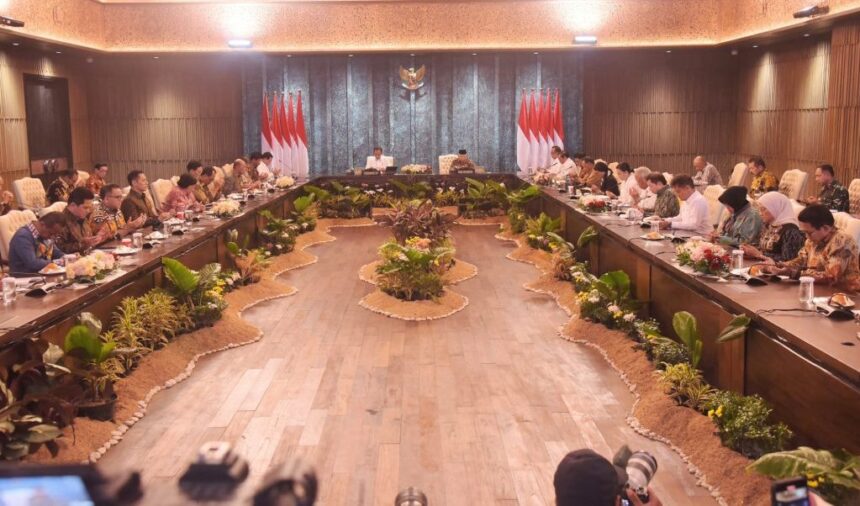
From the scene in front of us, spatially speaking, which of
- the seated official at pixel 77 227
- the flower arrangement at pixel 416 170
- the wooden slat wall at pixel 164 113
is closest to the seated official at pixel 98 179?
the wooden slat wall at pixel 164 113

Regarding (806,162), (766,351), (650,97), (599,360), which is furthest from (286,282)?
(650,97)

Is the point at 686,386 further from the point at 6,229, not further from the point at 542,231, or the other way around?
the point at 542,231

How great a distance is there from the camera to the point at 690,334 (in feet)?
18.1

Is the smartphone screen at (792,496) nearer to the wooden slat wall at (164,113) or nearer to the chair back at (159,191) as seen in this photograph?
the chair back at (159,191)

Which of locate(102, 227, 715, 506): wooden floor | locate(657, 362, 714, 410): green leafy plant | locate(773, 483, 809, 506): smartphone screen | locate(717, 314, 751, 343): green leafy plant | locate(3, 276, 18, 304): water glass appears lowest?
locate(102, 227, 715, 506): wooden floor

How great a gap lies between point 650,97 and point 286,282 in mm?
10109

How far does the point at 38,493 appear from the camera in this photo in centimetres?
114

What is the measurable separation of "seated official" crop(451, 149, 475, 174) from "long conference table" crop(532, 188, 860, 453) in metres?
9.60

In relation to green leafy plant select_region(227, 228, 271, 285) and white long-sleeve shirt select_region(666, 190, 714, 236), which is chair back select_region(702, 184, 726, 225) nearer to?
white long-sleeve shirt select_region(666, 190, 714, 236)

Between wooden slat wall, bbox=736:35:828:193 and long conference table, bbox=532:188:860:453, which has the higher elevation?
wooden slat wall, bbox=736:35:828:193

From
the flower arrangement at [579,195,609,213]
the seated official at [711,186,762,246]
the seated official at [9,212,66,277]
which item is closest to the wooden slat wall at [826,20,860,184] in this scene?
the flower arrangement at [579,195,609,213]

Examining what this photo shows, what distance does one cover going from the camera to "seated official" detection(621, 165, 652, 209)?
10.8m

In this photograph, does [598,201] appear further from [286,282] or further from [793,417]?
Result: [793,417]

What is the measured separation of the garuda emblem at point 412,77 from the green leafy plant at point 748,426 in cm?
1401
